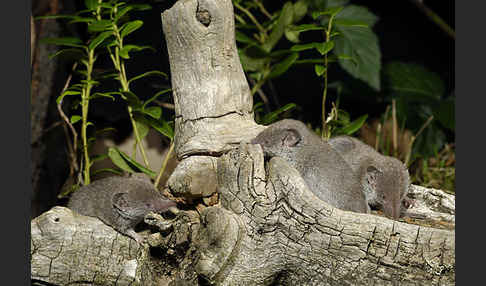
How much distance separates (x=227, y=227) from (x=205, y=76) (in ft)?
4.61

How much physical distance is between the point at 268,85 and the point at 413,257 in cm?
477

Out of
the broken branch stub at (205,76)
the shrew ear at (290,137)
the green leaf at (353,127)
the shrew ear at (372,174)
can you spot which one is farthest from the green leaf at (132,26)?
the shrew ear at (372,174)

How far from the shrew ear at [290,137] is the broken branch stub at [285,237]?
0.52 m

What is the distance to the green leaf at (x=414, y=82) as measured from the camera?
7234mm

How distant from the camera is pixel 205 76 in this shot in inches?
172

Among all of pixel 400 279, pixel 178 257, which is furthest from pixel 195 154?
pixel 400 279

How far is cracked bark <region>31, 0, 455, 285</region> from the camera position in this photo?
330cm

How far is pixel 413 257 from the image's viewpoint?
3182mm

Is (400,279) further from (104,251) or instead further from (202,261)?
(104,251)

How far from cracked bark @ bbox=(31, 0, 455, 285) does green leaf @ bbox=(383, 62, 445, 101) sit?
2.96m

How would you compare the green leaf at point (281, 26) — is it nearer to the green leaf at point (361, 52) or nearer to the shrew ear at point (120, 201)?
the green leaf at point (361, 52)

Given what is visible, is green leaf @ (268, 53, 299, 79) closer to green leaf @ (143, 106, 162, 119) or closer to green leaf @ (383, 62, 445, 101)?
green leaf @ (143, 106, 162, 119)

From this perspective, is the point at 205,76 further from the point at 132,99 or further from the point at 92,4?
the point at 92,4

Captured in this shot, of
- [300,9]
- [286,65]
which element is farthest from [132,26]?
[300,9]
